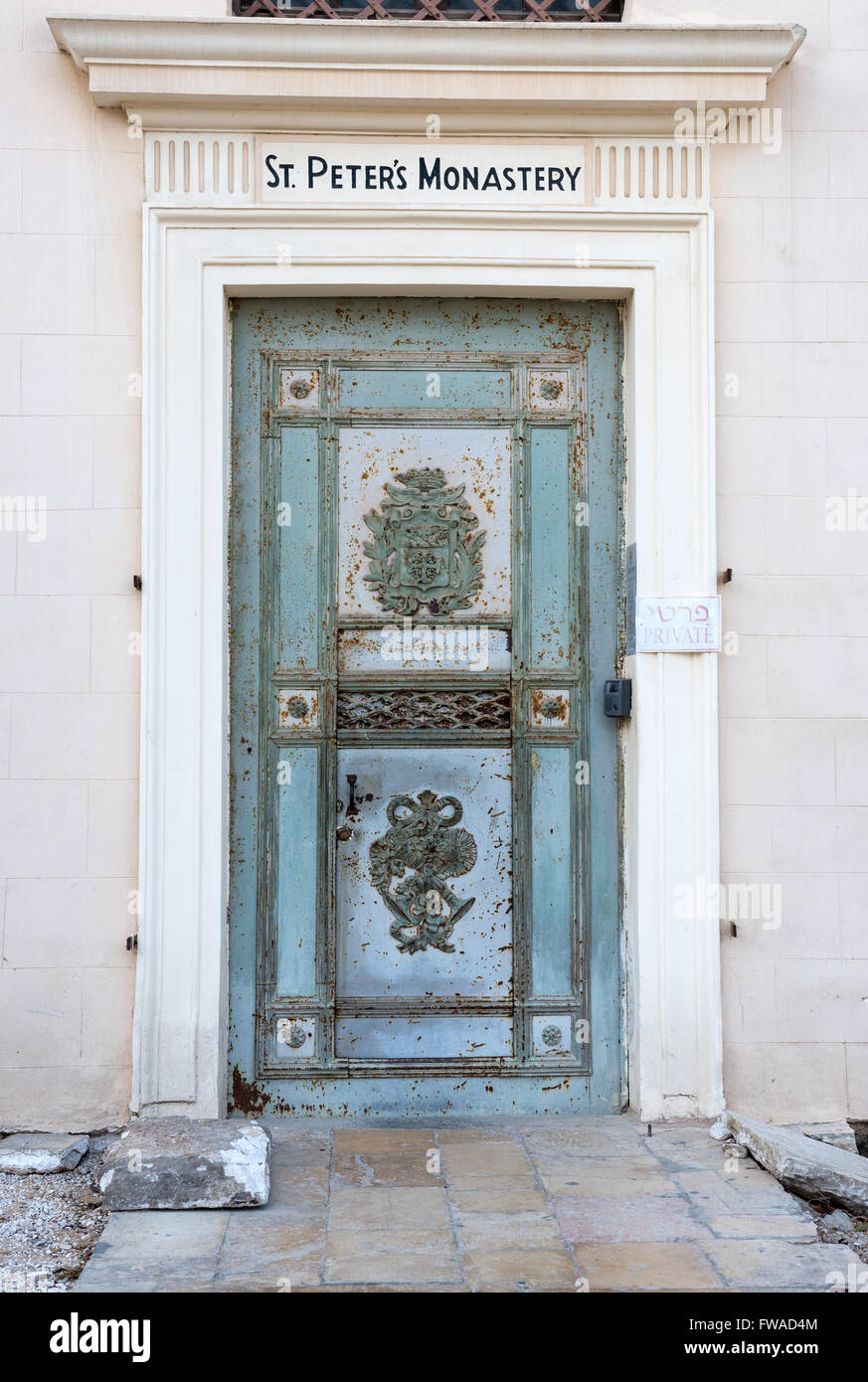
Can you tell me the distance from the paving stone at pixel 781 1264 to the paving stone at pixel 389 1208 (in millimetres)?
731

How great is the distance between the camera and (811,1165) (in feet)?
12.2

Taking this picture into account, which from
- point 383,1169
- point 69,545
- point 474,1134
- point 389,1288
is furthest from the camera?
point 69,545

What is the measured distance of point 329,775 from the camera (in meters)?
4.35

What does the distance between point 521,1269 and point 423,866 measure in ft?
5.04

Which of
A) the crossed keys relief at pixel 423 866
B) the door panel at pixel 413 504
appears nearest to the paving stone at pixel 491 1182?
the crossed keys relief at pixel 423 866

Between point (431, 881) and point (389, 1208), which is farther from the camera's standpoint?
point (431, 881)

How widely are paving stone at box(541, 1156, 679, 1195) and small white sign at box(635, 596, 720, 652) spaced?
1.64 metres

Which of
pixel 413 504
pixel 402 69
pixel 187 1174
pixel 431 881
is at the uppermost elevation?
pixel 402 69

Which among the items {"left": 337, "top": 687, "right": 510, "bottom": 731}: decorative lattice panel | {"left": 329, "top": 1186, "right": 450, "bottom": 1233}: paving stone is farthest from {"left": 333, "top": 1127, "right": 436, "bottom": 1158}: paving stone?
{"left": 337, "top": 687, "right": 510, "bottom": 731}: decorative lattice panel

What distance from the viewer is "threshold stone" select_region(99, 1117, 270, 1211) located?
136 inches

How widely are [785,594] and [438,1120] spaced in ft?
7.06

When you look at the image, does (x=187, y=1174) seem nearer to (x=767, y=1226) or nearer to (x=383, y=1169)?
(x=383, y=1169)

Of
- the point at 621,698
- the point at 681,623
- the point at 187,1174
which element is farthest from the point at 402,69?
the point at 187,1174

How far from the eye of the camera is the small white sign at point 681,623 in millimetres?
4223
